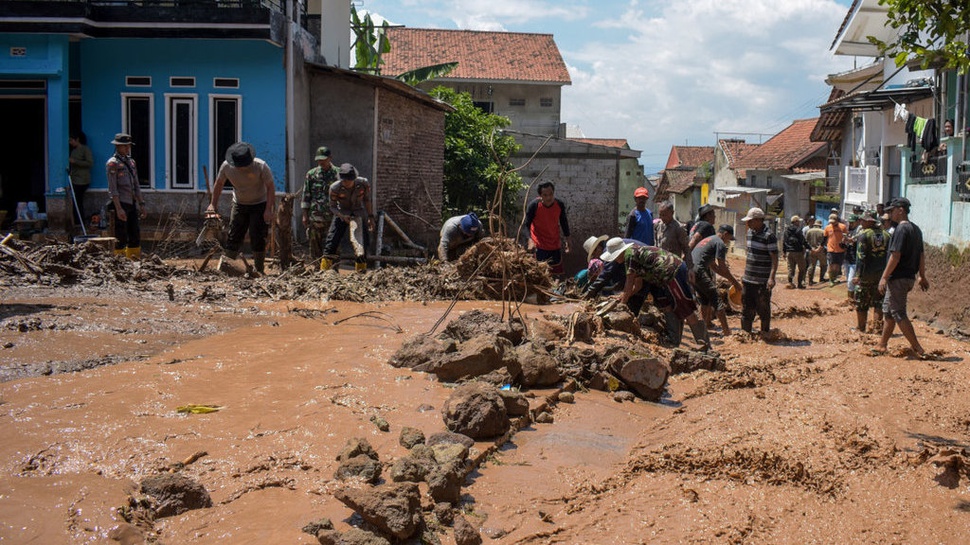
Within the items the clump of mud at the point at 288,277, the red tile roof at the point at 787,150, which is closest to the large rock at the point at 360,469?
the clump of mud at the point at 288,277

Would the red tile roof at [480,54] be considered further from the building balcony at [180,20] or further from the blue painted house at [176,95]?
the building balcony at [180,20]

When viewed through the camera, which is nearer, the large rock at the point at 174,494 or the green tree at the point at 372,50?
the large rock at the point at 174,494

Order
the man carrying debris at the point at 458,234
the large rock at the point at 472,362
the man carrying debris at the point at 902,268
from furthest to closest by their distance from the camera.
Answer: the man carrying debris at the point at 458,234
the man carrying debris at the point at 902,268
the large rock at the point at 472,362

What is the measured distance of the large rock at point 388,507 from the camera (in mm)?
4055

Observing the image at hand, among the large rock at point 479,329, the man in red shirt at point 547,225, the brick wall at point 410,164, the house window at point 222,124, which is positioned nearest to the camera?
the large rock at point 479,329

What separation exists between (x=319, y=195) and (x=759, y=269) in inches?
231

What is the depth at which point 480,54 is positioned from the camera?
41.5 metres

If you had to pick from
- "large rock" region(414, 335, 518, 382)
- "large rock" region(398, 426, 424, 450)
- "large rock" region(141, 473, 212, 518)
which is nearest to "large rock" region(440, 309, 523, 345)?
"large rock" region(414, 335, 518, 382)

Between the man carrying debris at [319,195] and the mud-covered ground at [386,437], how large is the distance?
11.6 feet

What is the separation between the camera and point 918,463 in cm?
571

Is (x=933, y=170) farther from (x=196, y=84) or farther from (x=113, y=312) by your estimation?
(x=113, y=312)

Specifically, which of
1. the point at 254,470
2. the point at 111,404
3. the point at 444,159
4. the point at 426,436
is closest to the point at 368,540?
the point at 254,470

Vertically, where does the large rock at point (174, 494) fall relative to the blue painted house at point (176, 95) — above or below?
below

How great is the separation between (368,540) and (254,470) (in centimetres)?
99
